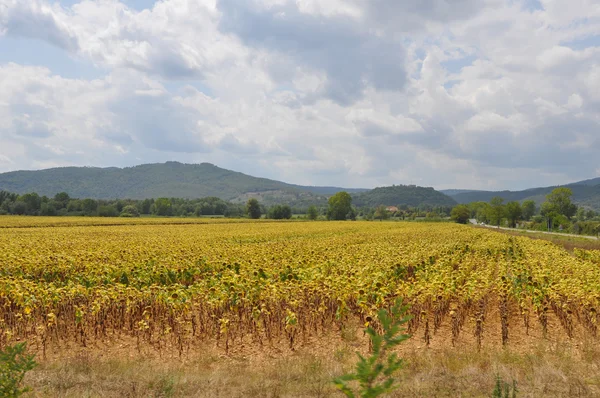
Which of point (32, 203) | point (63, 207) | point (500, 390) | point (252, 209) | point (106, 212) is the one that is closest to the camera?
point (500, 390)

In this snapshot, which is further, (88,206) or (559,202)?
(559,202)

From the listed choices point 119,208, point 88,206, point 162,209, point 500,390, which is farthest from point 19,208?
point 500,390

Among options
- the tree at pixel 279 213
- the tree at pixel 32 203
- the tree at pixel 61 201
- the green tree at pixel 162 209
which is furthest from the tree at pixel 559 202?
the tree at pixel 32 203

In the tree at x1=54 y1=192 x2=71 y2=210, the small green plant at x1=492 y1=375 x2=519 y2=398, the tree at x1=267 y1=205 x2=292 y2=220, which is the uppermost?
the tree at x1=54 y1=192 x2=71 y2=210

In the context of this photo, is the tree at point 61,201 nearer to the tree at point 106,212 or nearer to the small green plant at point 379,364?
the tree at point 106,212

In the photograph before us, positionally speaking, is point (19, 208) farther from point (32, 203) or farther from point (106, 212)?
point (106, 212)

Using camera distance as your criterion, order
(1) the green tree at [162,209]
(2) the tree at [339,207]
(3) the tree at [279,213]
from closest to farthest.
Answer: (3) the tree at [279,213] < (2) the tree at [339,207] < (1) the green tree at [162,209]

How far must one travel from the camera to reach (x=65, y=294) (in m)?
9.98

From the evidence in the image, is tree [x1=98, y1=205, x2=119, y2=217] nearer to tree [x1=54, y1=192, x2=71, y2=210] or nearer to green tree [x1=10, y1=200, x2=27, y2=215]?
tree [x1=54, y1=192, x2=71, y2=210]

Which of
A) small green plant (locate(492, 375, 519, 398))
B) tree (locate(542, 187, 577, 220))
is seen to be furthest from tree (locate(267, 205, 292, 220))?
small green plant (locate(492, 375, 519, 398))

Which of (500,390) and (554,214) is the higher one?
(554,214)

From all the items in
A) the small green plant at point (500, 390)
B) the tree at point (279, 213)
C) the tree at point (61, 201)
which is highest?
the tree at point (61, 201)

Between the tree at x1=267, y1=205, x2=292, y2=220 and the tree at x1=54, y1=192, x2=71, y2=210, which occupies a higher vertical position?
the tree at x1=54, y1=192, x2=71, y2=210

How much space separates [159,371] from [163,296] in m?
2.73
